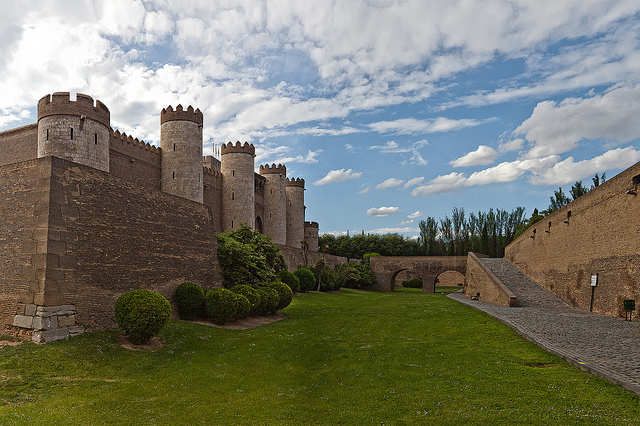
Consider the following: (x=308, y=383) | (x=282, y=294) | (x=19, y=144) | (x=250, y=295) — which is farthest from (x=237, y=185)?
(x=308, y=383)

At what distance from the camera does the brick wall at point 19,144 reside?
2291 cm

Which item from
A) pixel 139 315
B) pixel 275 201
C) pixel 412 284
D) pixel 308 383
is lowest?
pixel 412 284

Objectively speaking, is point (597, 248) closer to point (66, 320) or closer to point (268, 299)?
point (268, 299)

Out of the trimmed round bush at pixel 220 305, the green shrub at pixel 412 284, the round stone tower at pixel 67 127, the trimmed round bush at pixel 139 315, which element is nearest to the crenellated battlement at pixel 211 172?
the round stone tower at pixel 67 127

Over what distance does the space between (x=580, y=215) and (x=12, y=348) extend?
21.5 meters

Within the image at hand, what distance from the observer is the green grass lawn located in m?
6.57

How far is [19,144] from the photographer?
23562mm

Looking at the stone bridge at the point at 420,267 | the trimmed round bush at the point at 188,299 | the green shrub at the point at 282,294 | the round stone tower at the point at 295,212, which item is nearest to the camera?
the trimmed round bush at the point at 188,299

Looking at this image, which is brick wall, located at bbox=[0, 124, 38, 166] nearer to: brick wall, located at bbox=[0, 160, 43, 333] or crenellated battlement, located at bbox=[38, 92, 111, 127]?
crenellated battlement, located at bbox=[38, 92, 111, 127]

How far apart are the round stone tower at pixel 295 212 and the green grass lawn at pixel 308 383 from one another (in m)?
36.1

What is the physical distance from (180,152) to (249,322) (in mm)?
15648

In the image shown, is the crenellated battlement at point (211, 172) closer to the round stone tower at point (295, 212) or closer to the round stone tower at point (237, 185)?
the round stone tower at point (237, 185)

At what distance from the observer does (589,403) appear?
6258mm

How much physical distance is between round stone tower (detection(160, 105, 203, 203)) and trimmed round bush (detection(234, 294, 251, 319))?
539 inches
